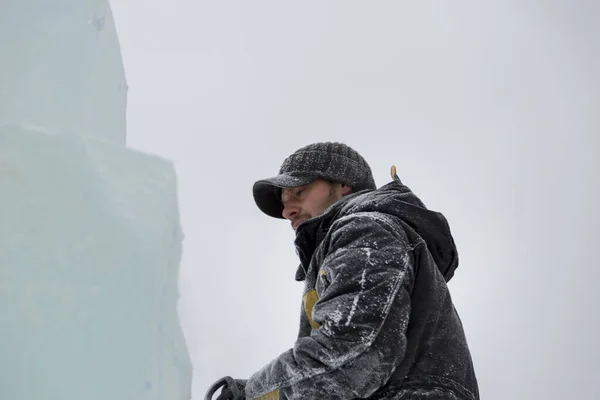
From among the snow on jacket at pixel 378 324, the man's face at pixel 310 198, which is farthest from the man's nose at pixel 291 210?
the snow on jacket at pixel 378 324

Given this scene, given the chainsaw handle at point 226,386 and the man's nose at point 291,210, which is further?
the man's nose at point 291,210

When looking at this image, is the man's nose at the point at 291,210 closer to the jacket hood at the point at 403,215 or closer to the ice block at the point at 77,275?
the jacket hood at the point at 403,215

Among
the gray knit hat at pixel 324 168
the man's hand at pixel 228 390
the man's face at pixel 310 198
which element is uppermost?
the gray knit hat at pixel 324 168

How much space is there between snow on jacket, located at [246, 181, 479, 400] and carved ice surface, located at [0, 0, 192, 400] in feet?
6.68

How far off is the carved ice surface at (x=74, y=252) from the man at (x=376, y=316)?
1.91 metres

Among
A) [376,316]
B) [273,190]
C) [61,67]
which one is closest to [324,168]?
[273,190]

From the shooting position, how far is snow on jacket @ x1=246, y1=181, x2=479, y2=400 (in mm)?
1003

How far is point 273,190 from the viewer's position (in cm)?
162

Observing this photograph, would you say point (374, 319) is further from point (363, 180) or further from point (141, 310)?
point (141, 310)

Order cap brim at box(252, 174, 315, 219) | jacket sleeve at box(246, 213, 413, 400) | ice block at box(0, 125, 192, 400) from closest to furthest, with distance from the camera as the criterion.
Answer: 1. jacket sleeve at box(246, 213, 413, 400)
2. cap brim at box(252, 174, 315, 219)
3. ice block at box(0, 125, 192, 400)

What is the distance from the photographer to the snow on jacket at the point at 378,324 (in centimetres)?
100

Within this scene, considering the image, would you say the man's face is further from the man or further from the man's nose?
the man

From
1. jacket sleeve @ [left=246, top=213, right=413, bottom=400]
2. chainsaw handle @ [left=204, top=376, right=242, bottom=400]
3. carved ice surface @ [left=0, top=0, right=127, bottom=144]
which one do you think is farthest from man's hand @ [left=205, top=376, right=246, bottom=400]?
carved ice surface @ [left=0, top=0, right=127, bottom=144]

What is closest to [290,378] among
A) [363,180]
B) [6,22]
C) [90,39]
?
[363,180]
